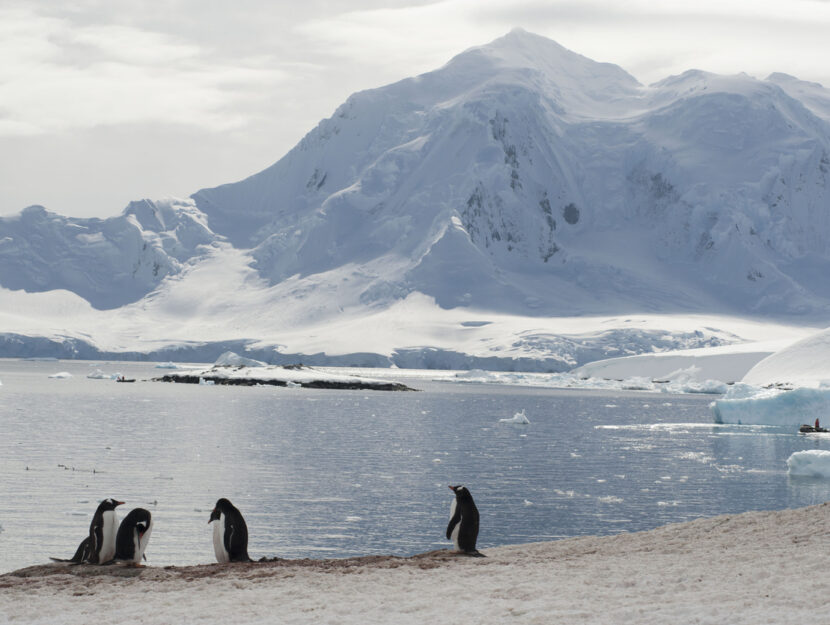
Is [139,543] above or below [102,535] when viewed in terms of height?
below

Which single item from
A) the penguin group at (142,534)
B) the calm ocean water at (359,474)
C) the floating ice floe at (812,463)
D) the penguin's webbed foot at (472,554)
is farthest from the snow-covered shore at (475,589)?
the floating ice floe at (812,463)

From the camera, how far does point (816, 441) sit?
60.9 meters

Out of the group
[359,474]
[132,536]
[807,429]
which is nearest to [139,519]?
[132,536]

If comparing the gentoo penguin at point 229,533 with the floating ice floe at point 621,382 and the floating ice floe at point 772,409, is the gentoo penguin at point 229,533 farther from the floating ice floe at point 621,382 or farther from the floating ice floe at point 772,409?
the floating ice floe at point 621,382

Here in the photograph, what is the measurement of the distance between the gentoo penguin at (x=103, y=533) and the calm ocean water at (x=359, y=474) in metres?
5.02

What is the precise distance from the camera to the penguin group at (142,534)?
16.9 meters

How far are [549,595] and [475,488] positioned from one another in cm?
2305

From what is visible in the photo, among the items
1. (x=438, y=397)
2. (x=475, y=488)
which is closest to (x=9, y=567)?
(x=475, y=488)

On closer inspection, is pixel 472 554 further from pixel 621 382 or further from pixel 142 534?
pixel 621 382

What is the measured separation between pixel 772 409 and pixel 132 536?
65.8 meters

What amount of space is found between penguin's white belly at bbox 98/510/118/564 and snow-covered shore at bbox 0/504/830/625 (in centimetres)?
62

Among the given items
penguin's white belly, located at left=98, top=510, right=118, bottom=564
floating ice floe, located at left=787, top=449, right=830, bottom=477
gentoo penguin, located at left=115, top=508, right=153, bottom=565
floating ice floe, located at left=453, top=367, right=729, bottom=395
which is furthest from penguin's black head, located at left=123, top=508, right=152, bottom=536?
floating ice floe, located at left=453, top=367, right=729, bottom=395

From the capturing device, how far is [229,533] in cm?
1783

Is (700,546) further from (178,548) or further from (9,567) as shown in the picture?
(9,567)
